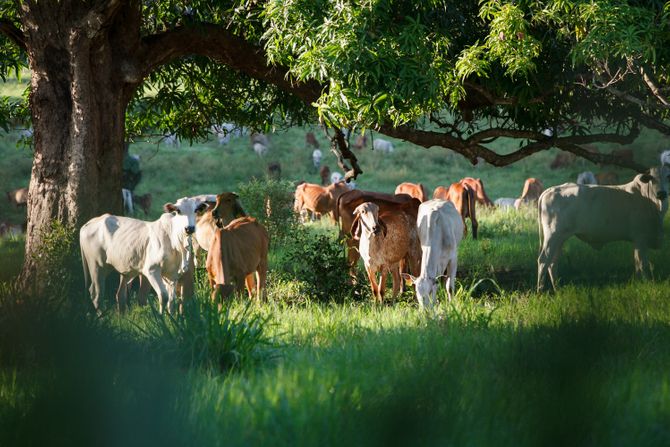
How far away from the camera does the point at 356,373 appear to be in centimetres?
534

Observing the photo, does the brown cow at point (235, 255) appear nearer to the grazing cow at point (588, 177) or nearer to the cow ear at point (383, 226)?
the cow ear at point (383, 226)

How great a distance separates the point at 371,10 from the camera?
830 cm

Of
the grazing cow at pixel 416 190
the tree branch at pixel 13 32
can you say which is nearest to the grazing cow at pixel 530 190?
the grazing cow at pixel 416 190

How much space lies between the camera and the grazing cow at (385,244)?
425 inches

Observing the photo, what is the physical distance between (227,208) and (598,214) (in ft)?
15.5

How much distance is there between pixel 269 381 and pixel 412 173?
31.3m

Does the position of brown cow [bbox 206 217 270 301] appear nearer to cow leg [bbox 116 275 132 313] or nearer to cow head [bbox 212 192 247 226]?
cow leg [bbox 116 275 132 313]

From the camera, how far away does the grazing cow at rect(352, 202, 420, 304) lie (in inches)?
425

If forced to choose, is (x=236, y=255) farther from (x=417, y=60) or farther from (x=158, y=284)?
(x=417, y=60)

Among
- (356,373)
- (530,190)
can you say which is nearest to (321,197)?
(530,190)

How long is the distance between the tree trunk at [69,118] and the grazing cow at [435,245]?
13.0 ft

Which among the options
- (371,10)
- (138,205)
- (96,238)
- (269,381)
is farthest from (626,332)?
(138,205)

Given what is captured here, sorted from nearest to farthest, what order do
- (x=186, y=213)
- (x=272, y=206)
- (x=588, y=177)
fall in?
1. (x=588, y=177)
2. (x=186, y=213)
3. (x=272, y=206)

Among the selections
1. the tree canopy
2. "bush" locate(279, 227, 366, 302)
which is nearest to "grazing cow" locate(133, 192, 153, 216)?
the tree canopy
